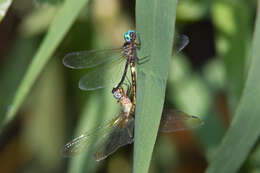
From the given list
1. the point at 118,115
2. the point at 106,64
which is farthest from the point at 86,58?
the point at 118,115

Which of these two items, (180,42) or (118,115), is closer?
(180,42)

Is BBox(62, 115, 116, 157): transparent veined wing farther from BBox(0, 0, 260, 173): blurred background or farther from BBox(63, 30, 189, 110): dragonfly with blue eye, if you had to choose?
BBox(0, 0, 260, 173): blurred background

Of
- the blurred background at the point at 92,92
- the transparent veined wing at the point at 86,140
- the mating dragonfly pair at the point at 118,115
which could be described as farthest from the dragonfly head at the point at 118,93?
the blurred background at the point at 92,92

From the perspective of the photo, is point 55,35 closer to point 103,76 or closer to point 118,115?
point 103,76

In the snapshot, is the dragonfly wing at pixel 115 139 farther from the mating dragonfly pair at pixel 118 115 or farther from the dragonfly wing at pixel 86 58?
the dragonfly wing at pixel 86 58

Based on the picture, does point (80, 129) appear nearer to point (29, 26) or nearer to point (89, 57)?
point (89, 57)

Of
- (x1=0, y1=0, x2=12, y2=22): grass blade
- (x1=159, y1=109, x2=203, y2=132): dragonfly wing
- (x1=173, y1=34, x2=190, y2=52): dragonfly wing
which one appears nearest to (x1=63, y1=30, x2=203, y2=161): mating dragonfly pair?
(x1=159, y1=109, x2=203, y2=132): dragonfly wing
